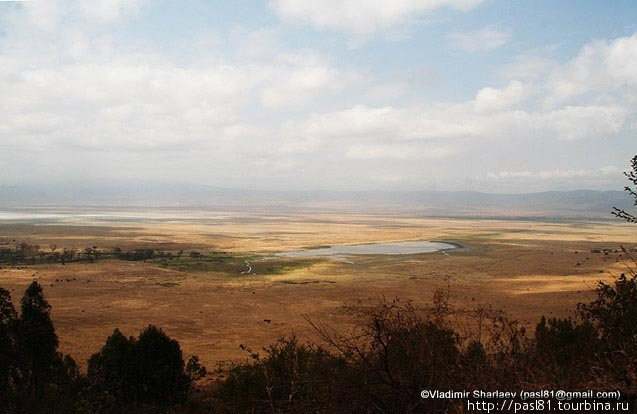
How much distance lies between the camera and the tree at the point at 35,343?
18703mm

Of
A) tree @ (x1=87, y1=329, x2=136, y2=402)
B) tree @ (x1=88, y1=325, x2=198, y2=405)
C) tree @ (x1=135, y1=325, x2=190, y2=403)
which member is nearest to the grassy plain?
tree @ (x1=135, y1=325, x2=190, y2=403)

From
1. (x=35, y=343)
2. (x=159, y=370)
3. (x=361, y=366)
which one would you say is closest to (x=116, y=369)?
(x=159, y=370)

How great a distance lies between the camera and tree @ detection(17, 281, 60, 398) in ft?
61.4

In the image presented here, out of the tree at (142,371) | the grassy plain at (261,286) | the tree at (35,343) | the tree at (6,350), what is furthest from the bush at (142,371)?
the grassy plain at (261,286)

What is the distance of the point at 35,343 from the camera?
18906 mm

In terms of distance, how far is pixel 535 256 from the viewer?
83.7m

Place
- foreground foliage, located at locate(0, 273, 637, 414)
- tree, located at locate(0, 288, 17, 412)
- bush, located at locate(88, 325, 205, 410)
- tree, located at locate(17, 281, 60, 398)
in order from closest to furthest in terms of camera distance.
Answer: foreground foliage, located at locate(0, 273, 637, 414), tree, located at locate(0, 288, 17, 412), bush, located at locate(88, 325, 205, 410), tree, located at locate(17, 281, 60, 398)

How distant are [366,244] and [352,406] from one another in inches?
4042

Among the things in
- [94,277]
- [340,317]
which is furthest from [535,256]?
[94,277]

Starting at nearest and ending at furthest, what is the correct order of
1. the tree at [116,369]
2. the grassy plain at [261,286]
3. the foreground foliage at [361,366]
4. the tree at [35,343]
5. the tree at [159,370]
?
the foreground foliage at [361,366]
the tree at [116,369]
the tree at [159,370]
the tree at [35,343]
the grassy plain at [261,286]

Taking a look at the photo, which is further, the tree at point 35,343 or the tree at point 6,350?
the tree at point 35,343

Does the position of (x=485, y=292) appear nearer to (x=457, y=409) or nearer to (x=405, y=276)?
(x=405, y=276)

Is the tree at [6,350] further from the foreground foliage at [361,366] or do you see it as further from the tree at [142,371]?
the tree at [142,371]

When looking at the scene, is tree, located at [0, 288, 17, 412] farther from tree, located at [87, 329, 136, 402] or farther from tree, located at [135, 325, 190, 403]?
tree, located at [135, 325, 190, 403]
